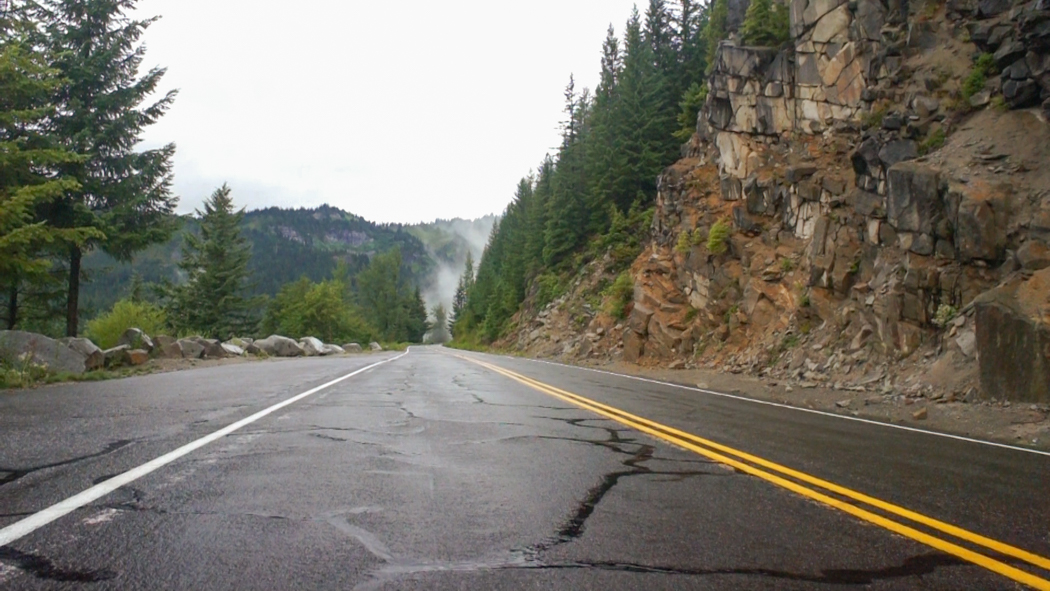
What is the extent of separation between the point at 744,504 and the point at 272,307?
81332mm

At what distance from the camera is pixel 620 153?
4441 cm

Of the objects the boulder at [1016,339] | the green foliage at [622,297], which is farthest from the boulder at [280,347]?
the boulder at [1016,339]

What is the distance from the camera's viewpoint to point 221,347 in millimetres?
24469

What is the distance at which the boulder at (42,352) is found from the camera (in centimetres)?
1219

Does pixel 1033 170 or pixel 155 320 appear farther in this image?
pixel 155 320

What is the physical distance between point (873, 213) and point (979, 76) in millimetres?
4359

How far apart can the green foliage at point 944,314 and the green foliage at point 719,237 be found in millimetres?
11840

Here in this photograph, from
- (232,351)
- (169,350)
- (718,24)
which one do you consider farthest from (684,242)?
(169,350)

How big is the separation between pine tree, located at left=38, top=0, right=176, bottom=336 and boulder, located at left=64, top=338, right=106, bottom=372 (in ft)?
26.3

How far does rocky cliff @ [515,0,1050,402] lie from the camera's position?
1255cm

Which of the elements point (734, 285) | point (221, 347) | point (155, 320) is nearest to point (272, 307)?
point (155, 320)

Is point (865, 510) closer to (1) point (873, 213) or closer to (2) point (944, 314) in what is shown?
(2) point (944, 314)

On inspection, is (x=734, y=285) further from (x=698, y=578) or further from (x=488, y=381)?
(x=698, y=578)

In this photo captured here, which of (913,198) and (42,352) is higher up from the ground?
(913,198)
